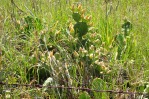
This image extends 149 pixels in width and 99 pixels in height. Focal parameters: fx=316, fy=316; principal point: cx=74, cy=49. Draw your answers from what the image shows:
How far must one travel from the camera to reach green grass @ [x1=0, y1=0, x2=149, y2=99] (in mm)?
2014

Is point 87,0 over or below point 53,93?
over

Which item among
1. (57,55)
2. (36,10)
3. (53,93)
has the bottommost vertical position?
(53,93)

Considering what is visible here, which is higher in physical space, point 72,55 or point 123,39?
point 123,39

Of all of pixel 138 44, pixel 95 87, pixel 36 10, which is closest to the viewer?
pixel 95 87

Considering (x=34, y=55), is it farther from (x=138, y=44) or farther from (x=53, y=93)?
(x=138, y=44)

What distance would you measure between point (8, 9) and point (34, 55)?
1214mm

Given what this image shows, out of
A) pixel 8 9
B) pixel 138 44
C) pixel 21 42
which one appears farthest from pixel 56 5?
pixel 138 44

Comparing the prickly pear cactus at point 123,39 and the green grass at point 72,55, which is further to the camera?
the prickly pear cactus at point 123,39

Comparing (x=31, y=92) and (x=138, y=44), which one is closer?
(x=31, y=92)

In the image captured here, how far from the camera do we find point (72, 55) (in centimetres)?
239

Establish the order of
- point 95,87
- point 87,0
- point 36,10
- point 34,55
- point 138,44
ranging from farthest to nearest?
point 87,0 → point 36,10 → point 138,44 → point 34,55 → point 95,87

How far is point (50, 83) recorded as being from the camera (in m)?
2.03

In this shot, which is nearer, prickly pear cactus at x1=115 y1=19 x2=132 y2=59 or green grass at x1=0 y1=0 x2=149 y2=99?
green grass at x1=0 y1=0 x2=149 y2=99

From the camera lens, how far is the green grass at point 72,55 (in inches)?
79.3
